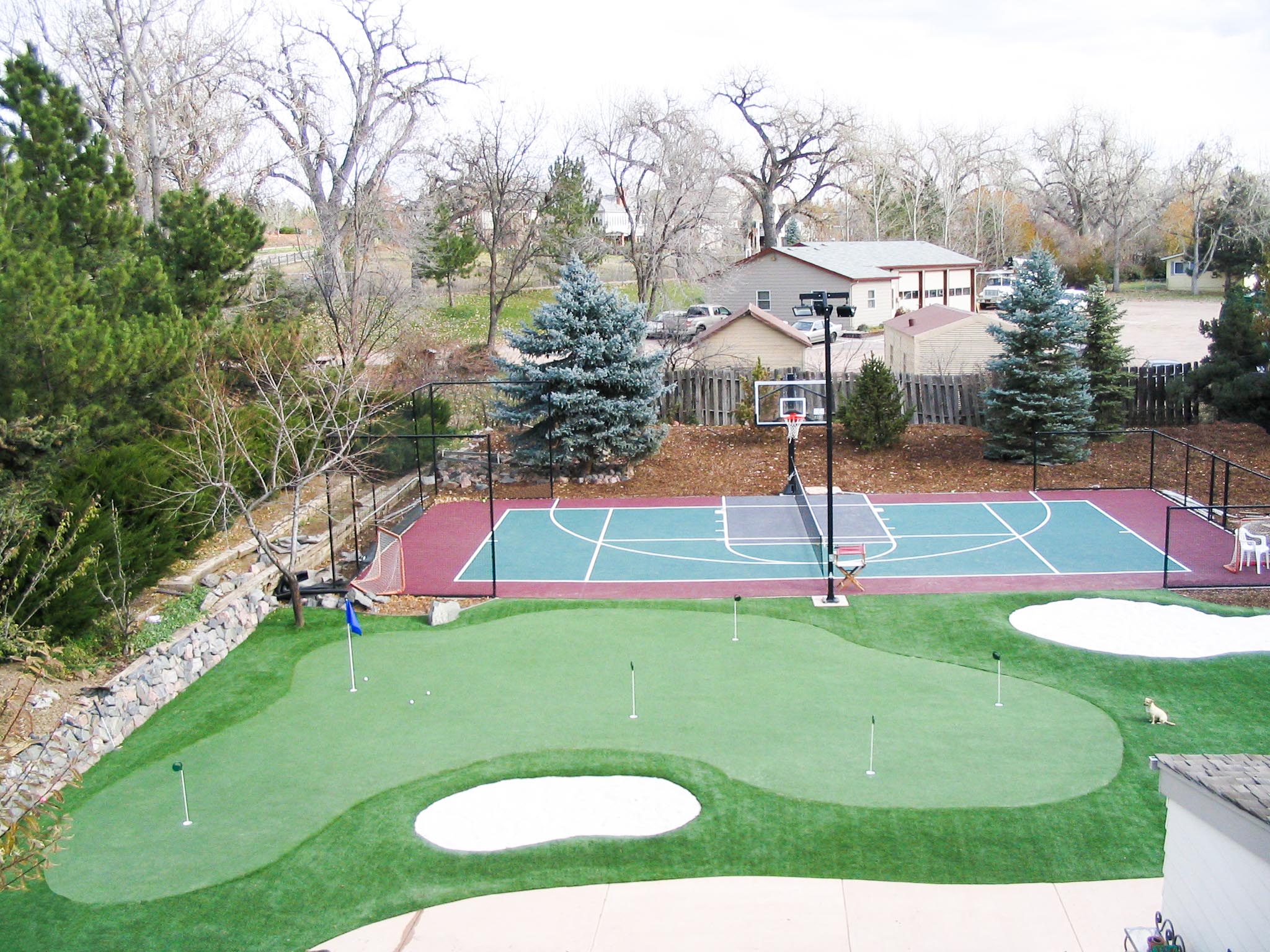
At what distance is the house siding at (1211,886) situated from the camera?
686 cm

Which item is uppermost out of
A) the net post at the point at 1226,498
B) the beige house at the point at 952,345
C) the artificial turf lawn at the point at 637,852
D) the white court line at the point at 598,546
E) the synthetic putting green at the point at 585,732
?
the beige house at the point at 952,345

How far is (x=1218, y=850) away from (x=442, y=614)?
12.5 m

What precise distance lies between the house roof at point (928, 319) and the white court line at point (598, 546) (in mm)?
12895

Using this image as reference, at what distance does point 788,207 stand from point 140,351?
52.9 m

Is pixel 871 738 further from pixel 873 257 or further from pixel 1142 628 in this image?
pixel 873 257

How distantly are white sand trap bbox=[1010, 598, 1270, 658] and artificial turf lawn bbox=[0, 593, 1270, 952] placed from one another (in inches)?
69.2

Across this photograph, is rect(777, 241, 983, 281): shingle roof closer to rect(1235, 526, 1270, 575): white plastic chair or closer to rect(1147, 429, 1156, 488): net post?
rect(1147, 429, 1156, 488): net post

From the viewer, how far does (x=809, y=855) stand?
1055 cm

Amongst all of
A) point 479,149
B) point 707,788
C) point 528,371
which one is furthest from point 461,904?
point 479,149

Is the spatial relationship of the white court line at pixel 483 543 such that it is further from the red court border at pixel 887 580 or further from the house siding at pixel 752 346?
the house siding at pixel 752 346

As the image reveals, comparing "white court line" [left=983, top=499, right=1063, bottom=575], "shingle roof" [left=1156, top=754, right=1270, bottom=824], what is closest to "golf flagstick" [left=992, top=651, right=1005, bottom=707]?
"white court line" [left=983, top=499, right=1063, bottom=575]

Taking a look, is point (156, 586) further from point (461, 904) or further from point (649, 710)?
point (461, 904)

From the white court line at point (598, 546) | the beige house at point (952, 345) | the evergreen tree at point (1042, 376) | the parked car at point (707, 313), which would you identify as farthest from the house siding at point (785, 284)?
the white court line at point (598, 546)

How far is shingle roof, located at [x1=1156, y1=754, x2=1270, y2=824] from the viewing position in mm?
6875
